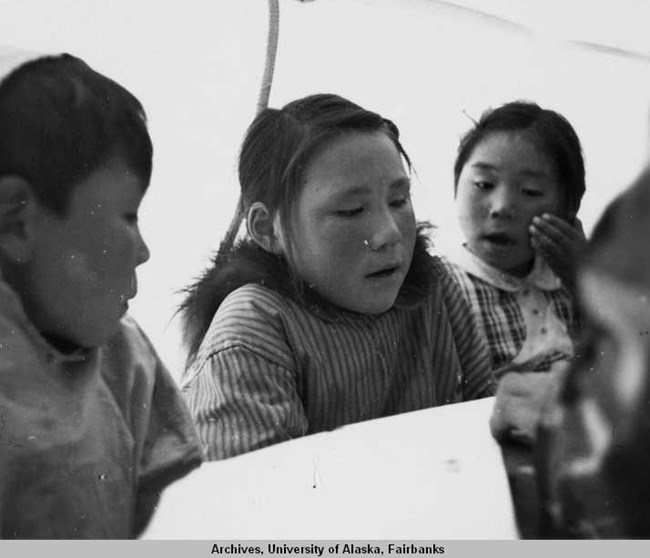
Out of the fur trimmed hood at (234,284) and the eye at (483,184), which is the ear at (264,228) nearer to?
the fur trimmed hood at (234,284)

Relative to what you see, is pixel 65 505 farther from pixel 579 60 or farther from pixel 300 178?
pixel 579 60

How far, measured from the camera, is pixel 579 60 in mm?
719

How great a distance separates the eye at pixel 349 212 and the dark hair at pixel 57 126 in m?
0.14

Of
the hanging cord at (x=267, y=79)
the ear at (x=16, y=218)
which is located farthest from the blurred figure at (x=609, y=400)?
the ear at (x=16, y=218)

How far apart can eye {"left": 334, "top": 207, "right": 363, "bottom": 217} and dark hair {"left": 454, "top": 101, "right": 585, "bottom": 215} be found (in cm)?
7

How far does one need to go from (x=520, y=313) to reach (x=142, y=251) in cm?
25

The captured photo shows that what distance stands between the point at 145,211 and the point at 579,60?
0.31 m

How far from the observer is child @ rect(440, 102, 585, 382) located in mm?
700

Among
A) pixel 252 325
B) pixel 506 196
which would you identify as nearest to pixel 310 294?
pixel 252 325

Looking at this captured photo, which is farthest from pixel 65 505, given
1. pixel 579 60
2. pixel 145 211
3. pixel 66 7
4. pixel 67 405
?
pixel 579 60

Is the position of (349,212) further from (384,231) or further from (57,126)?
(57,126)

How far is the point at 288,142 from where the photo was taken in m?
0.68

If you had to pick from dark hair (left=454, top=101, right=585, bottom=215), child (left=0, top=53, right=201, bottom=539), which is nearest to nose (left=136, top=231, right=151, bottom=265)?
child (left=0, top=53, right=201, bottom=539)

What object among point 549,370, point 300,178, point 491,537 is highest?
point 300,178
